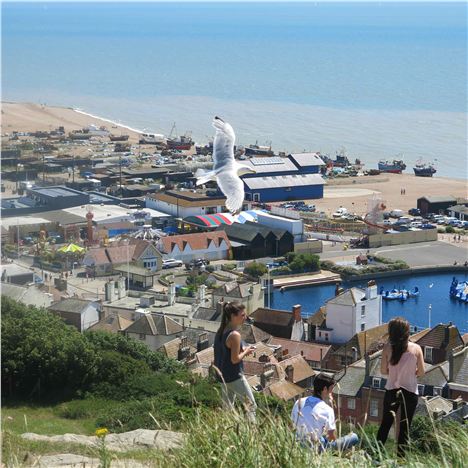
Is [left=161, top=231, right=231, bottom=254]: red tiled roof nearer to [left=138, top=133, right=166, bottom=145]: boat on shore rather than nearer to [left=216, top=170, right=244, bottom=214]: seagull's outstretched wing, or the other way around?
[left=216, top=170, right=244, bottom=214]: seagull's outstretched wing

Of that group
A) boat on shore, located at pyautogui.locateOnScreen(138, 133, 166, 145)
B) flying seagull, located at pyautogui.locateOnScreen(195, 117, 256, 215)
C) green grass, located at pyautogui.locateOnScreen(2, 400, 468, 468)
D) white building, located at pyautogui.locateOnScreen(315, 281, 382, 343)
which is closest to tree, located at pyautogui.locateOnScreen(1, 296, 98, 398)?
flying seagull, located at pyautogui.locateOnScreen(195, 117, 256, 215)

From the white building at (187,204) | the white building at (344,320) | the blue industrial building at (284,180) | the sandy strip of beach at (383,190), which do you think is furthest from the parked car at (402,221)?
the white building at (344,320)

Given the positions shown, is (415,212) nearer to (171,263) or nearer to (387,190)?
(387,190)

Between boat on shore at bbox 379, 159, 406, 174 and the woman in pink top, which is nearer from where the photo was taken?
the woman in pink top

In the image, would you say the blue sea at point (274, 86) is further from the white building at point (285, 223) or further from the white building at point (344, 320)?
the white building at point (344, 320)

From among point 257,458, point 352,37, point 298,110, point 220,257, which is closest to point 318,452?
point 257,458
